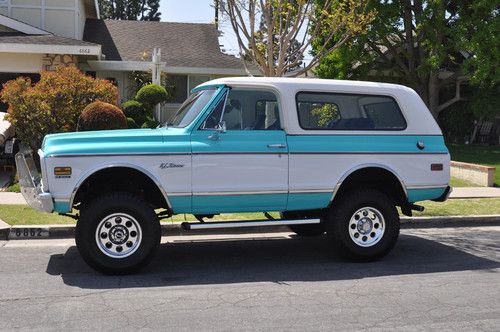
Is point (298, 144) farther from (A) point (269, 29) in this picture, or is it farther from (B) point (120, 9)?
(B) point (120, 9)

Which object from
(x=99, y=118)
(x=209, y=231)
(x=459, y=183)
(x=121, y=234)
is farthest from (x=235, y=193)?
(x=459, y=183)

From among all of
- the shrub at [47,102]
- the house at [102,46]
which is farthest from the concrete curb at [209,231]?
the house at [102,46]

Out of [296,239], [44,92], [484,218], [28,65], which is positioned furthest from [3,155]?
[484,218]

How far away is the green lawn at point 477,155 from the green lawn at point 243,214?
174 inches

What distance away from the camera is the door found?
661 centimetres

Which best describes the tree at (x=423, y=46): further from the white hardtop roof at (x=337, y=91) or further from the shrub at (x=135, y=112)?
the white hardtop roof at (x=337, y=91)

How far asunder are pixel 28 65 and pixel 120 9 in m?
44.7

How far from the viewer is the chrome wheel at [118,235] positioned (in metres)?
6.38

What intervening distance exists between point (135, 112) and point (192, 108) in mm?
13307

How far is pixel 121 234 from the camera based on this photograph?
643cm

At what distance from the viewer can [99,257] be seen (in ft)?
20.8

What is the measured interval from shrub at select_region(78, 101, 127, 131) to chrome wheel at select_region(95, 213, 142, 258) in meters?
8.45

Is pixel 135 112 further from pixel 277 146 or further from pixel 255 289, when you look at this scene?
pixel 255 289

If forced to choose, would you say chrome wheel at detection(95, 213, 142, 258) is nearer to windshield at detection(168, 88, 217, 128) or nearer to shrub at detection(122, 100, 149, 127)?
windshield at detection(168, 88, 217, 128)
